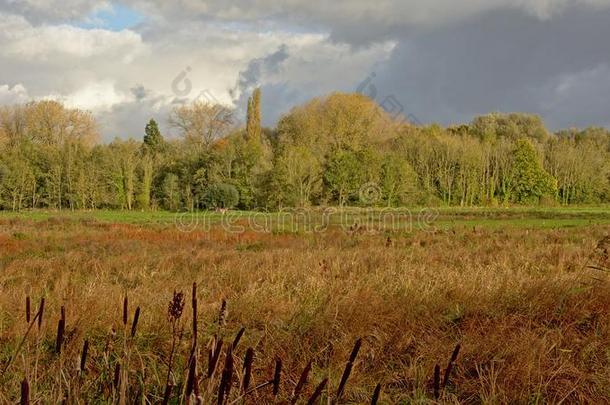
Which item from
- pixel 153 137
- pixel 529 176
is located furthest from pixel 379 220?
pixel 153 137

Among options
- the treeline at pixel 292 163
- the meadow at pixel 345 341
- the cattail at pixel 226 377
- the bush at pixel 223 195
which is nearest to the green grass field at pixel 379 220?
the bush at pixel 223 195

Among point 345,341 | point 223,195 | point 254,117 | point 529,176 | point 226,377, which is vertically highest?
point 254,117

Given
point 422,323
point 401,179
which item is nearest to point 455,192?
point 401,179

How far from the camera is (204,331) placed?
20.3ft

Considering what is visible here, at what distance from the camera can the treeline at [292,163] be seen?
69312mm

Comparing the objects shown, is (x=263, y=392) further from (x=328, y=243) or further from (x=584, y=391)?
(x=328, y=243)

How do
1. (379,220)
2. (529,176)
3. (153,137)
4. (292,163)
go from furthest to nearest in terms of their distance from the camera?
1. (153,137)
2. (529,176)
3. (292,163)
4. (379,220)

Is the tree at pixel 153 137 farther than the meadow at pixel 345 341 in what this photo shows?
Yes

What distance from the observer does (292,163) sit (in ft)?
223

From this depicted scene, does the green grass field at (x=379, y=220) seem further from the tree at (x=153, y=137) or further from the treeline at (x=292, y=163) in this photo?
the tree at (x=153, y=137)

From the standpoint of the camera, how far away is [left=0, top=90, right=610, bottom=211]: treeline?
69312mm

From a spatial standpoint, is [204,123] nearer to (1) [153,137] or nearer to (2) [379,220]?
(1) [153,137]

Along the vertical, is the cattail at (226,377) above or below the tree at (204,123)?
below

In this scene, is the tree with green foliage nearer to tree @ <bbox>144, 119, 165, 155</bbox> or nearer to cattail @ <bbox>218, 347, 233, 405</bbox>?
tree @ <bbox>144, 119, 165, 155</bbox>
